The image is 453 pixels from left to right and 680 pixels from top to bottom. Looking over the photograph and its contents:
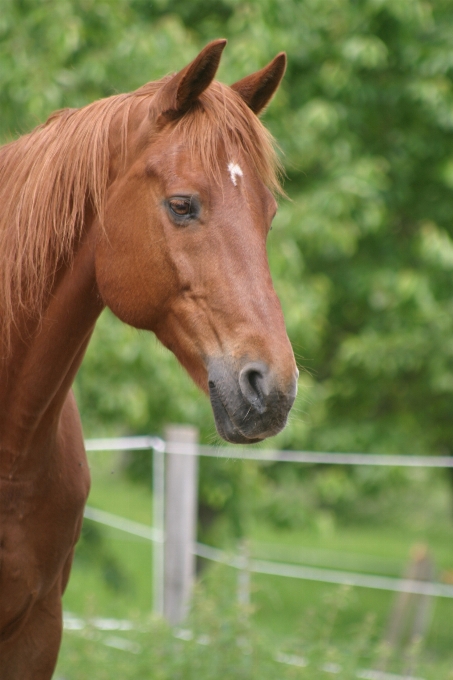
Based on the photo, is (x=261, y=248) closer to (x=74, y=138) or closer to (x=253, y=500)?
(x=74, y=138)

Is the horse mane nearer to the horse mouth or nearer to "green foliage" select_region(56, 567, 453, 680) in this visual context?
the horse mouth

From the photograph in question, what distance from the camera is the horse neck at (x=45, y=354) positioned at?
2.30 meters

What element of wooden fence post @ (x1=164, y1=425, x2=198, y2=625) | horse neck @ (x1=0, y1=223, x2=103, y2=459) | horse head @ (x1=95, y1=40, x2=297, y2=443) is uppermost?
horse head @ (x1=95, y1=40, x2=297, y2=443)

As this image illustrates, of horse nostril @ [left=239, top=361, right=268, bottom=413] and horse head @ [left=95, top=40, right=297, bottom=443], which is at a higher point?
horse head @ [left=95, top=40, right=297, bottom=443]

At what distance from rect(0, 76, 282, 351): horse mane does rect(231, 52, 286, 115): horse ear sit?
98 millimetres

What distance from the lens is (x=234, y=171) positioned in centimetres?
209

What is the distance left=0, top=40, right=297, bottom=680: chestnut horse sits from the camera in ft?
6.52

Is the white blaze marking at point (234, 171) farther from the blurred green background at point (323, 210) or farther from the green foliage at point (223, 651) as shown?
the blurred green background at point (323, 210)

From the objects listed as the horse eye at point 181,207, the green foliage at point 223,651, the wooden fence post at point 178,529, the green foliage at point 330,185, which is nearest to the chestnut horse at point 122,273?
the horse eye at point 181,207

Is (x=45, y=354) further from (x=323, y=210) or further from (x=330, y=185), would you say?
(x=330, y=185)

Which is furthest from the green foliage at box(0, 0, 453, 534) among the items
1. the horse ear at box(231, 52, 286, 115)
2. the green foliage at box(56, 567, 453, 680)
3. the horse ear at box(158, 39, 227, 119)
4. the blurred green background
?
the horse ear at box(158, 39, 227, 119)

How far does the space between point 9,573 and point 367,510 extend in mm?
14019

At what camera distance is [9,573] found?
2.30 meters

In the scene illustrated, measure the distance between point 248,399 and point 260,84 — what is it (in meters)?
0.99
